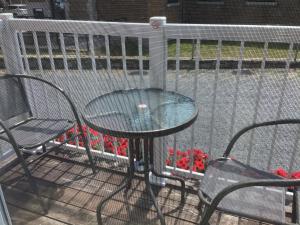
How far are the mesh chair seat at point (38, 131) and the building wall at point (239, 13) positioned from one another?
8.46 m

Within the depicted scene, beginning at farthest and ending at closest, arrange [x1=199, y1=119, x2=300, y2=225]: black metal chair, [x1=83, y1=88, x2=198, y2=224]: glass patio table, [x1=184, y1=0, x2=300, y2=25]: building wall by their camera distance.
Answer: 1. [x1=184, y1=0, x2=300, y2=25]: building wall
2. [x1=83, y1=88, x2=198, y2=224]: glass patio table
3. [x1=199, y1=119, x2=300, y2=225]: black metal chair

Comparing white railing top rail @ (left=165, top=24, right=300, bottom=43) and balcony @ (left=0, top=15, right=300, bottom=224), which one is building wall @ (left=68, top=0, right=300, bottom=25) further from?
white railing top rail @ (left=165, top=24, right=300, bottom=43)

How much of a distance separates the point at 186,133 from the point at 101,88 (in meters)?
1.21

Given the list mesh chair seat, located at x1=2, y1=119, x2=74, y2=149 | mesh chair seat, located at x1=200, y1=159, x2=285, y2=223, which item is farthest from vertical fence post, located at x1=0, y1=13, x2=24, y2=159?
mesh chair seat, located at x1=200, y1=159, x2=285, y2=223

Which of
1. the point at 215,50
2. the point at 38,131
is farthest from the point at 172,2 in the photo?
the point at 38,131

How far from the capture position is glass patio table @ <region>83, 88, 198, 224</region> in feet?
4.82

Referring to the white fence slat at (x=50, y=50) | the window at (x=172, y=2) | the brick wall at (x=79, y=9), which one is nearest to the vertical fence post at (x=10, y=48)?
the white fence slat at (x=50, y=50)

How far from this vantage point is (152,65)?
190 cm

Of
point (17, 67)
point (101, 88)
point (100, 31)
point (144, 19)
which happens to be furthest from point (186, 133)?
point (144, 19)

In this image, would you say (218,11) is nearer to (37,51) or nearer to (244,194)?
(37,51)

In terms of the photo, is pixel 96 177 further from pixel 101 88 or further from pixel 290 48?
pixel 290 48

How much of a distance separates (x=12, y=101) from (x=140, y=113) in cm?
116

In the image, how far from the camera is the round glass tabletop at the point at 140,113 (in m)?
1.47

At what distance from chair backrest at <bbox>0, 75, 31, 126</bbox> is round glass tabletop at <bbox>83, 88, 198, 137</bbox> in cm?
80
